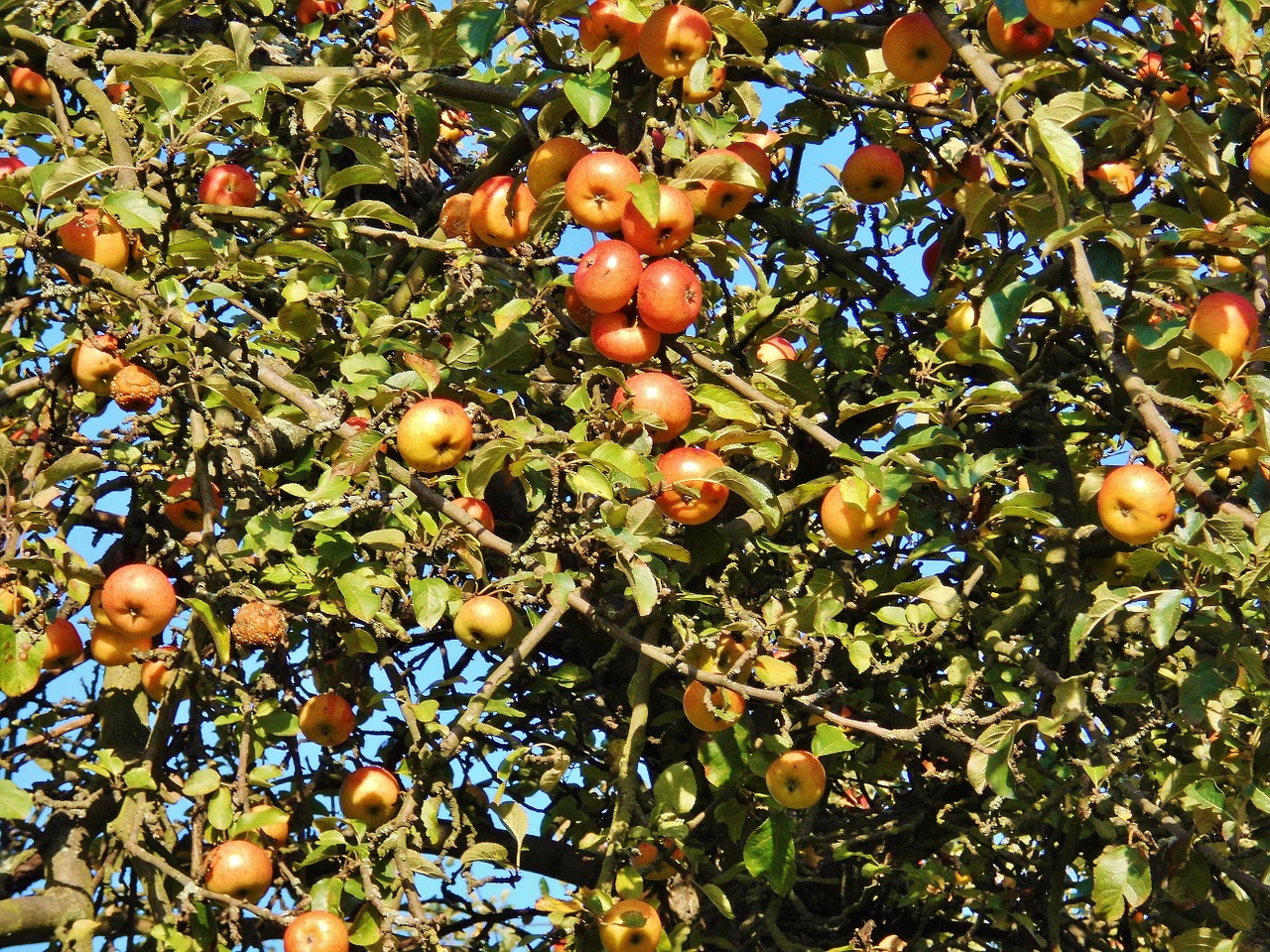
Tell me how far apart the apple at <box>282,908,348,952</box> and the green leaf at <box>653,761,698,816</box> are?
0.70m

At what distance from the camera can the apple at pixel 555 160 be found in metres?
2.67

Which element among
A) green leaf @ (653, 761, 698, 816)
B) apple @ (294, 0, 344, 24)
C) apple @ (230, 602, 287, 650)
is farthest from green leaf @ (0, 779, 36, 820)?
apple @ (294, 0, 344, 24)

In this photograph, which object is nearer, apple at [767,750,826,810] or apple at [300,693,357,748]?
apple at [767,750,826,810]

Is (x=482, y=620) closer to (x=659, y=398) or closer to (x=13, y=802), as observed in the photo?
(x=659, y=398)

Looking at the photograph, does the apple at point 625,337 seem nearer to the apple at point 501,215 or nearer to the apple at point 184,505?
the apple at point 501,215

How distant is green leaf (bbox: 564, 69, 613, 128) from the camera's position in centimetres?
237

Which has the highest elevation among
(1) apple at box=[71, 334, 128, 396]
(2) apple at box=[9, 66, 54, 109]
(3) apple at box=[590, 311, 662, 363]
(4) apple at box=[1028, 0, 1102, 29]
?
(2) apple at box=[9, 66, 54, 109]

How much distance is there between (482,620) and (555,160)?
37.6 inches

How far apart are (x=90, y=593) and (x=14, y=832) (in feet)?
3.73

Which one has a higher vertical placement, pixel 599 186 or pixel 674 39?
pixel 674 39

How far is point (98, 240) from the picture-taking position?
2922 mm

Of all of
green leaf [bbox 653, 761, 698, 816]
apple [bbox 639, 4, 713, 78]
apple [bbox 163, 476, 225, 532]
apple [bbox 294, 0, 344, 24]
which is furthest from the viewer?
apple [bbox 294, 0, 344, 24]

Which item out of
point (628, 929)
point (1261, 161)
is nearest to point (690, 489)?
point (628, 929)

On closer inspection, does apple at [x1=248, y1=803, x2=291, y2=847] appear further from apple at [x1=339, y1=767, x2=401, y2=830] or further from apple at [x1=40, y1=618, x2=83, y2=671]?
apple at [x1=40, y1=618, x2=83, y2=671]
